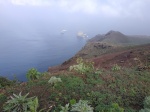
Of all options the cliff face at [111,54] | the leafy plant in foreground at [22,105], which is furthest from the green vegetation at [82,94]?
the cliff face at [111,54]

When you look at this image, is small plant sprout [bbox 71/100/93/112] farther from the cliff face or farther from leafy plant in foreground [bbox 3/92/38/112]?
the cliff face

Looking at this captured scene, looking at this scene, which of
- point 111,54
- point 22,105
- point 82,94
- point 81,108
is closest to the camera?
point 81,108

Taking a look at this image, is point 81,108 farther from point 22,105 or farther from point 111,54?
point 111,54

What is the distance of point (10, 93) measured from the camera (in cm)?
1234

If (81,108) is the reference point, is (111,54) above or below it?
above

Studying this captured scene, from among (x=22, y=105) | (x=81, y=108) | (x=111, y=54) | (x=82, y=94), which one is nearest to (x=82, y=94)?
(x=82, y=94)

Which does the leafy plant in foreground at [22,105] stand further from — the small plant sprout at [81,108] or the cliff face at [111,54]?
the cliff face at [111,54]

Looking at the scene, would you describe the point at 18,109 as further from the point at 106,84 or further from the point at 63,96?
the point at 106,84

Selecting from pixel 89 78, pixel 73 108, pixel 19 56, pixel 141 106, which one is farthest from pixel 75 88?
pixel 19 56

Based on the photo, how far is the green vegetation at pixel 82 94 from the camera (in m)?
9.77

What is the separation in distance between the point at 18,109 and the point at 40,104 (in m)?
1.28

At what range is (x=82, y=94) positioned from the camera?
11.3 m

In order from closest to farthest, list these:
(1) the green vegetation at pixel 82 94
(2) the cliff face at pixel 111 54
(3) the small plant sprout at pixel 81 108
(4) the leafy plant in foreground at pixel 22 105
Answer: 1. (3) the small plant sprout at pixel 81 108
2. (4) the leafy plant in foreground at pixel 22 105
3. (1) the green vegetation at pixel 82 94
4. (2) the cliff face at pixel 111 54

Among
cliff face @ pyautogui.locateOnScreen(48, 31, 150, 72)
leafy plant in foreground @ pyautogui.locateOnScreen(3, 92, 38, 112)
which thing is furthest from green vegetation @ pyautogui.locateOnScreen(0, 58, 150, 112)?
cliff face @ pyautogui.locateOnScreen(48, 31, 150, 72)
